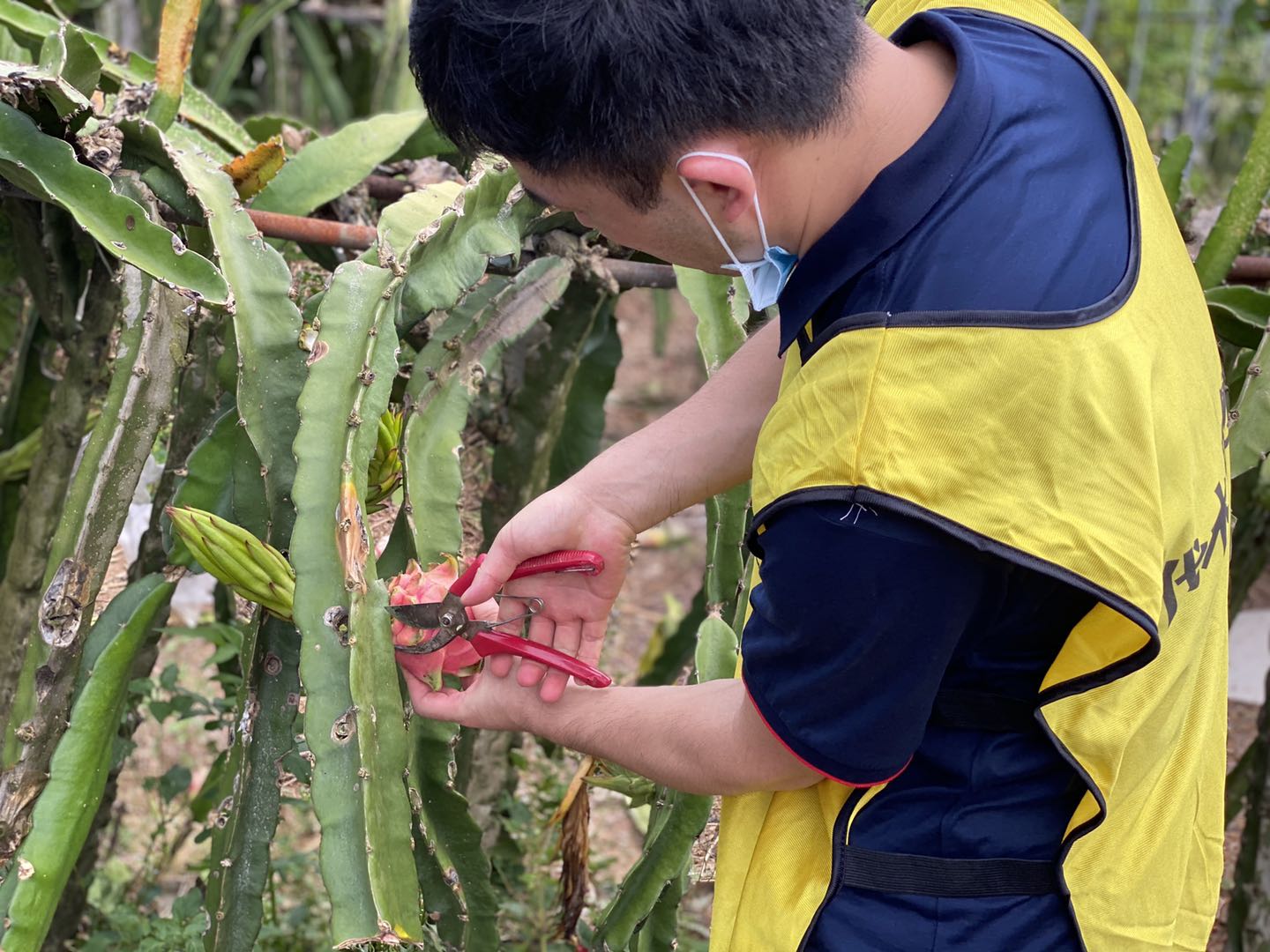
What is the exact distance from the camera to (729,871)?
3.00 ft

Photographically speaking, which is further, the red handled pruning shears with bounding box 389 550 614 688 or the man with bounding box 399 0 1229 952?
the red handled pruning shears with bounding box 389 550 614 688

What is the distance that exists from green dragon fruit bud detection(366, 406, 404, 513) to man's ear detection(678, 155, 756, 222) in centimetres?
50

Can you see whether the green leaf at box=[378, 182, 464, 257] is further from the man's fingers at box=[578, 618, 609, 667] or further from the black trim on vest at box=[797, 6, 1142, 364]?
the black trim on vest at box=[797, 6, 1142, 364]

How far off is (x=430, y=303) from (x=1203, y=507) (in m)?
0.70

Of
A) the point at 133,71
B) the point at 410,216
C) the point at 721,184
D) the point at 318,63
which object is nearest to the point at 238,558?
the point at 410,216

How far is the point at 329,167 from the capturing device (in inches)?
56.5

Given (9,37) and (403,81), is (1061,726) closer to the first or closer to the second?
(9,37)

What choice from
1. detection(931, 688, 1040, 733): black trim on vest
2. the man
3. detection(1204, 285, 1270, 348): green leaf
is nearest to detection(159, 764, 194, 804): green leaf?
the man

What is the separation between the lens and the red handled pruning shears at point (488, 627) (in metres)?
0.97

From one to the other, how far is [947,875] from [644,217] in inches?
19.2

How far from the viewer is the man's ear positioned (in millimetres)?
726

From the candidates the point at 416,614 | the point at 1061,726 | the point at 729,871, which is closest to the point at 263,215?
the point at 416,614

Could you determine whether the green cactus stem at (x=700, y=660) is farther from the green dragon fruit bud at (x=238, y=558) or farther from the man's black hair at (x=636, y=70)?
the man's black hair at (x=636, y=70)

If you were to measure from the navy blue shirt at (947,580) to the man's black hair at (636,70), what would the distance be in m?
0.08
